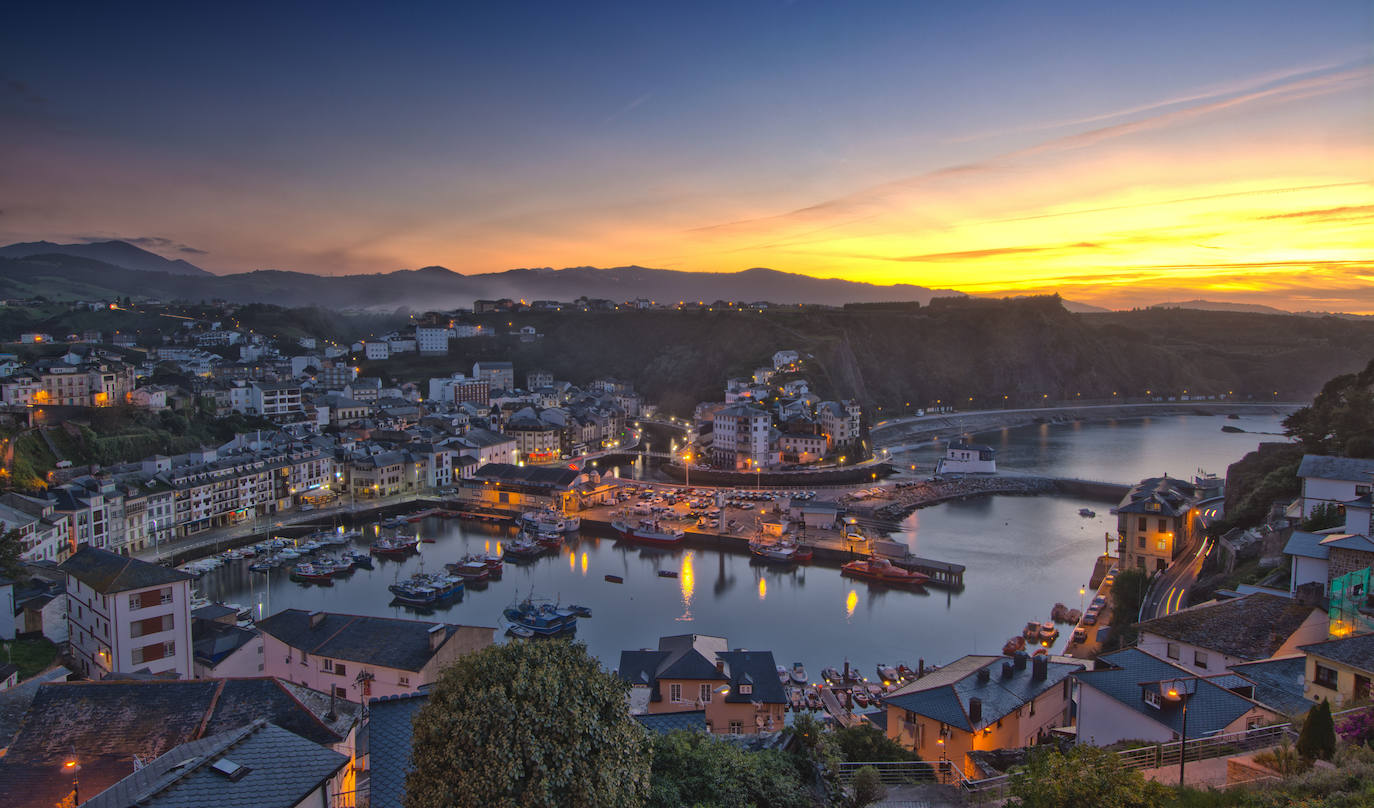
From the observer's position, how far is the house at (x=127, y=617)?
749 cm

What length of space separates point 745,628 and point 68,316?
4440cm

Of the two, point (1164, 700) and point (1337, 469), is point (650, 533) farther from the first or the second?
point (1164, 700)

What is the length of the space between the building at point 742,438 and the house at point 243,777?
22909 millimetres

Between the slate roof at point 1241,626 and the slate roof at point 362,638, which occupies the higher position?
the slate roof at point 1241,626

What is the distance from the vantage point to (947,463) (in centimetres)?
2467

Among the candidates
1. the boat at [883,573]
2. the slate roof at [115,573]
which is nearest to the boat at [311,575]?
the slate roof at [115,573]

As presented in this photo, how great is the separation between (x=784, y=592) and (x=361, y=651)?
8322 millimetres

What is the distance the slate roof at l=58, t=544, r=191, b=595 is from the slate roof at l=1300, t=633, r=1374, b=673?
984 centimetres

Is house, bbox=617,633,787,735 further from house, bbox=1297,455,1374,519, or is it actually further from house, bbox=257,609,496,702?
→ house, bbox=1297,455,1374,519

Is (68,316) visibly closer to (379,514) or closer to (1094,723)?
(379,514)

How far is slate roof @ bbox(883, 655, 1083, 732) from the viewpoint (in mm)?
5863

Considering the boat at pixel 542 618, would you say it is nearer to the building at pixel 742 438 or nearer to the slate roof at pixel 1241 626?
the slate roof at pixel 1241 626

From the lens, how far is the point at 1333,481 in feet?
31.8

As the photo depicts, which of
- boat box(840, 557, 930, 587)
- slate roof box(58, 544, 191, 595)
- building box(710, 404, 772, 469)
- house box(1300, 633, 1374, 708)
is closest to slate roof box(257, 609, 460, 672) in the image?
slate roof box(58, 544, 191, 595)
